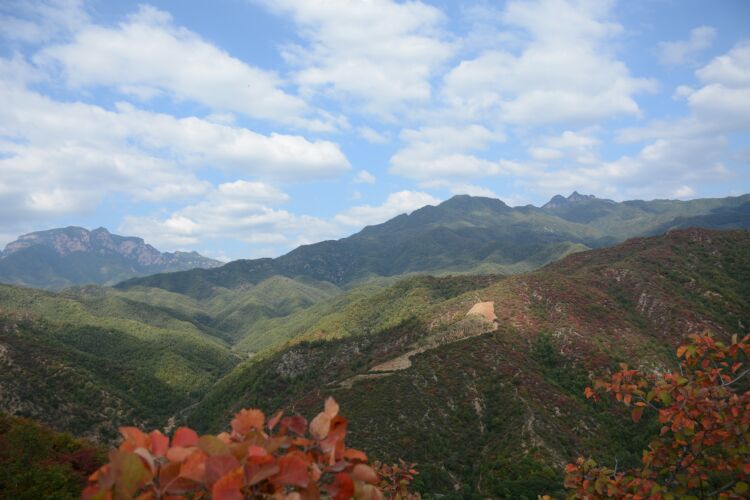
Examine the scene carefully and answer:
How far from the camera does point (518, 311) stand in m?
89.4

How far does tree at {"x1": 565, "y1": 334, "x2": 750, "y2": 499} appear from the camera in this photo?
4410 mm

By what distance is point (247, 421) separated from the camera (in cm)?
288

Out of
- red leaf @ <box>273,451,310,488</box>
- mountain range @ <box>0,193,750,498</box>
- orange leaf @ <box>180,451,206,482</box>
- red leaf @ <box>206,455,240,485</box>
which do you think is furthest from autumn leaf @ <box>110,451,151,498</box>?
mountain range @ <box>0,193,750,498</box>

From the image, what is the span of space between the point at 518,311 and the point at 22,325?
170905 mm

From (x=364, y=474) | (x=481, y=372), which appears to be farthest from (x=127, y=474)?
(x=481, y=372)

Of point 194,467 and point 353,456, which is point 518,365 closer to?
point 353,456

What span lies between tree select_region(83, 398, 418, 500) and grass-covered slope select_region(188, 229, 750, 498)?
47.2 meters

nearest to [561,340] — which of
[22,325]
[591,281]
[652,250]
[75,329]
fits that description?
[591,281]

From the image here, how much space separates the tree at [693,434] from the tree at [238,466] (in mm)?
3221

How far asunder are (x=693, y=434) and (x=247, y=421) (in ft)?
15.3

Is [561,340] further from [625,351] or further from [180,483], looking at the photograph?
[180,483]

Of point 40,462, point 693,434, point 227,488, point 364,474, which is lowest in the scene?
point 40,462

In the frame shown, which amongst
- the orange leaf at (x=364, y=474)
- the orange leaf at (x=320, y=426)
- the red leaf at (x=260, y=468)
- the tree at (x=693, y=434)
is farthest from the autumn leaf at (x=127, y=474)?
the tree at (x=693, y=434)

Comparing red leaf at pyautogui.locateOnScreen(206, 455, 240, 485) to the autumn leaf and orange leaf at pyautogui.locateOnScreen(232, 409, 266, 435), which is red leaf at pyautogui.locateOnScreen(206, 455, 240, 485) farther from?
orange leaf at pyautogui.locateOnScreen(232, 409, 266, 435)
